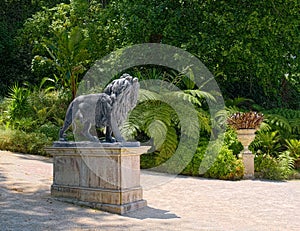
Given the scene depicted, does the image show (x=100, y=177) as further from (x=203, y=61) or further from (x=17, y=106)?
(x=17, y=106)

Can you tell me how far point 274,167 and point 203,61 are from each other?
12.2ft

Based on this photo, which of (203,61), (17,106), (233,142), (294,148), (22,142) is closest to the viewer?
(233,142)

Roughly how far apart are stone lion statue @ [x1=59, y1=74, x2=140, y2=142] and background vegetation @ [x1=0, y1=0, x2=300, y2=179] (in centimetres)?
366

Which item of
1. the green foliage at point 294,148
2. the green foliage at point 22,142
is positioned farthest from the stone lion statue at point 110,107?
the green foliage at point 294,148

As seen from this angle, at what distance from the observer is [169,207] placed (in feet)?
19.4

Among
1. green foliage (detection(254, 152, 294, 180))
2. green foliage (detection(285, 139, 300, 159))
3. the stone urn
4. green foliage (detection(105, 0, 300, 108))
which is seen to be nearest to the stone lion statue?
the stone urn

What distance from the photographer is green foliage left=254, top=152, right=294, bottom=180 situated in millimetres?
9031

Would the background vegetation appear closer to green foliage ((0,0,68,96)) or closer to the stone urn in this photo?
the stone urn

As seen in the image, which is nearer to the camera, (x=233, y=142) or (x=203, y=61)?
(x=233, y=142)

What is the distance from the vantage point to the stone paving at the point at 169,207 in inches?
185

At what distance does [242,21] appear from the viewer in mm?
10828

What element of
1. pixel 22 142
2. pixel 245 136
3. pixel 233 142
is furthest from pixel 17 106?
pixel 245 136

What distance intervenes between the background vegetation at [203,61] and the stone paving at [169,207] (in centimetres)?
152

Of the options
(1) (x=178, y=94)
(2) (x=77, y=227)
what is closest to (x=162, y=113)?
(1) (x=178, y=94)
